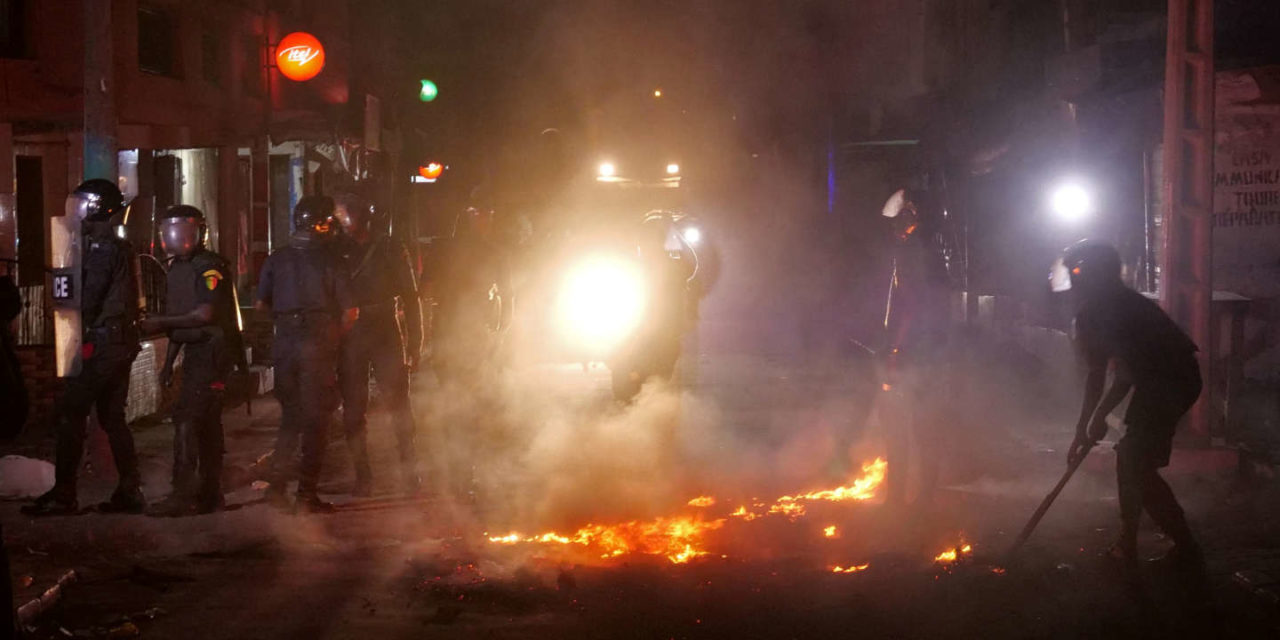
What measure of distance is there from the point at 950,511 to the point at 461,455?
155 inches

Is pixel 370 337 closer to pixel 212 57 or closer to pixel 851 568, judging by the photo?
pixel 851 568

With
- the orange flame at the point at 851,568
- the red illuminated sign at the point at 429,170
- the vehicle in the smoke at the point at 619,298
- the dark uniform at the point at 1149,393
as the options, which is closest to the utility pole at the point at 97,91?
the vehicle in the smoke at the point at 619,298

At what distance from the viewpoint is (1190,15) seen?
8961mm

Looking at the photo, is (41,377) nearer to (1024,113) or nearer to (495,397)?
(495,397)

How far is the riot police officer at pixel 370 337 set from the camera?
783cm

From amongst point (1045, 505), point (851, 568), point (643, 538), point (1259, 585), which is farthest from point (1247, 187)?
point (643, 538)

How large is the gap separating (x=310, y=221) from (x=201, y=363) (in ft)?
3.65

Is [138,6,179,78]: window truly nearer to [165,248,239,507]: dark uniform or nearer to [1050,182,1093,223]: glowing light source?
[165,248,239,507]: dark uniform

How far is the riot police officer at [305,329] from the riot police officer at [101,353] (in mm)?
848

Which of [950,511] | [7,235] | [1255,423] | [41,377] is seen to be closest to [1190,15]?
[1255,423]

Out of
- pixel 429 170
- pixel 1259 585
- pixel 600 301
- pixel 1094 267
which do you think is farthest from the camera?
pixel 429 170

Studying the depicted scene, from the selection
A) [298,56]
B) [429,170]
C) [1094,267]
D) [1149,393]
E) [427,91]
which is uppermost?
[298,56]

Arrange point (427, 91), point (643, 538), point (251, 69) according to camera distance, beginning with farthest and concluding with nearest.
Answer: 1. point (251, 69)
2. point (427, 91)
3. point (643, 538)

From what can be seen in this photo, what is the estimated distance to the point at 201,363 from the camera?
728 centimetres
